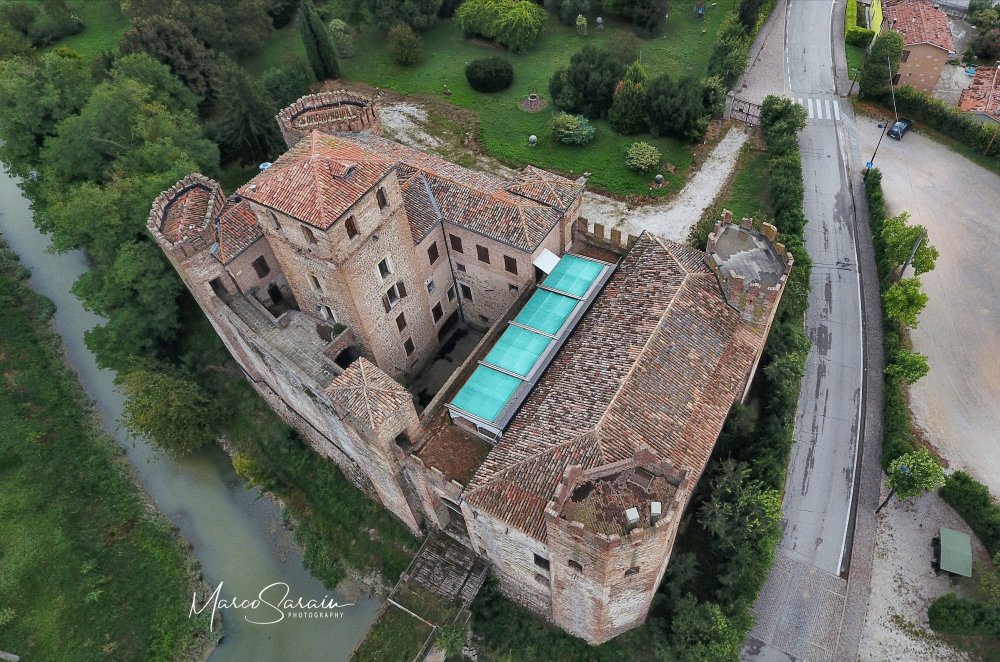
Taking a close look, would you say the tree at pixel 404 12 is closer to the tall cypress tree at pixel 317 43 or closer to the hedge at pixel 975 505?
the tall cypress tree at pixel 317 43

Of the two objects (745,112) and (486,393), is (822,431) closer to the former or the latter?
(486,393)

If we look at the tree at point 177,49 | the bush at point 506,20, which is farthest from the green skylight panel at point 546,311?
the tree at point 177,49

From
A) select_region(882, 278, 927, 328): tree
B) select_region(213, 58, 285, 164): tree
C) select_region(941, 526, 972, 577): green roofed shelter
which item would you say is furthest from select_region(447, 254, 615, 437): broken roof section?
select_region(213, 58, 285, 164): tree

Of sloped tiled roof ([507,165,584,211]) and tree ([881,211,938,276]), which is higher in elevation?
sloped tiled roof ([507,165,584,211])

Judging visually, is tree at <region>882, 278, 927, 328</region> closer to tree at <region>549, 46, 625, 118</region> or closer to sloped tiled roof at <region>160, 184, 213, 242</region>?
tree at <region>549, 46, 625, 118</region>

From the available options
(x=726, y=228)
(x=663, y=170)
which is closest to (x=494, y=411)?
(x=726, y=228)

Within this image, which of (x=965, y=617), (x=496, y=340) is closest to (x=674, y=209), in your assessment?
(x=496, y=340)
